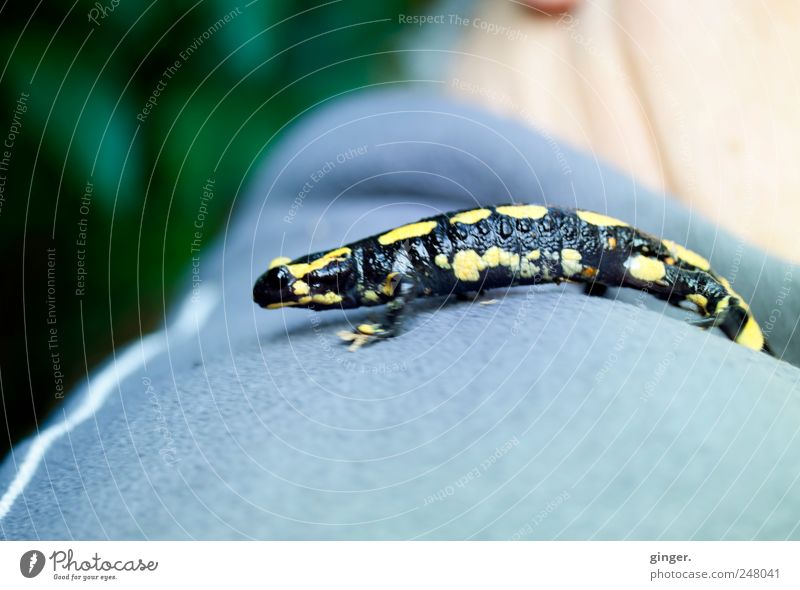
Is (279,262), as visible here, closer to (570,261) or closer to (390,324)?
(390,324)

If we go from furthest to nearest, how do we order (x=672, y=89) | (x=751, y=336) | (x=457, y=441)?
1. (x=672, y=89)
2. (x=751, y=336)
3. (x=457, y=441)

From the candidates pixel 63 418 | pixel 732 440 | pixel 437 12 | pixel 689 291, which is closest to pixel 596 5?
pixel 437 12

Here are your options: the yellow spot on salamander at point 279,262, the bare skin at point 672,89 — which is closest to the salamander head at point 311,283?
the yellow spot on salamander at point 279,262

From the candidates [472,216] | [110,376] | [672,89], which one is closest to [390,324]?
[472,216]

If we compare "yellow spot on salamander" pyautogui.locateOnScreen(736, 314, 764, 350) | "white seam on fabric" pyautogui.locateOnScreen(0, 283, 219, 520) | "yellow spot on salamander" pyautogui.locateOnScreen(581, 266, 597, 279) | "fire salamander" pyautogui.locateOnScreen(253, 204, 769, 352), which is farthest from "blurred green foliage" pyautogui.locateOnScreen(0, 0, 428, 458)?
"yellow spot on salamander" pyautogui.locateOnScreen(736, 314, 764, 350)

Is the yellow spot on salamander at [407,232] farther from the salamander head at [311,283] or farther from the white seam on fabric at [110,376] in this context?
the white seam on fabric at [110,376]

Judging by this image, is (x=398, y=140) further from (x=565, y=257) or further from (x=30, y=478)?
(x=30, y=478)

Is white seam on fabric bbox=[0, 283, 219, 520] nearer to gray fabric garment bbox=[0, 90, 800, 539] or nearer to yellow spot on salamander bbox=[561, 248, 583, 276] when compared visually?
gray fabric garment bbox=[0, 90, 800, 539]
